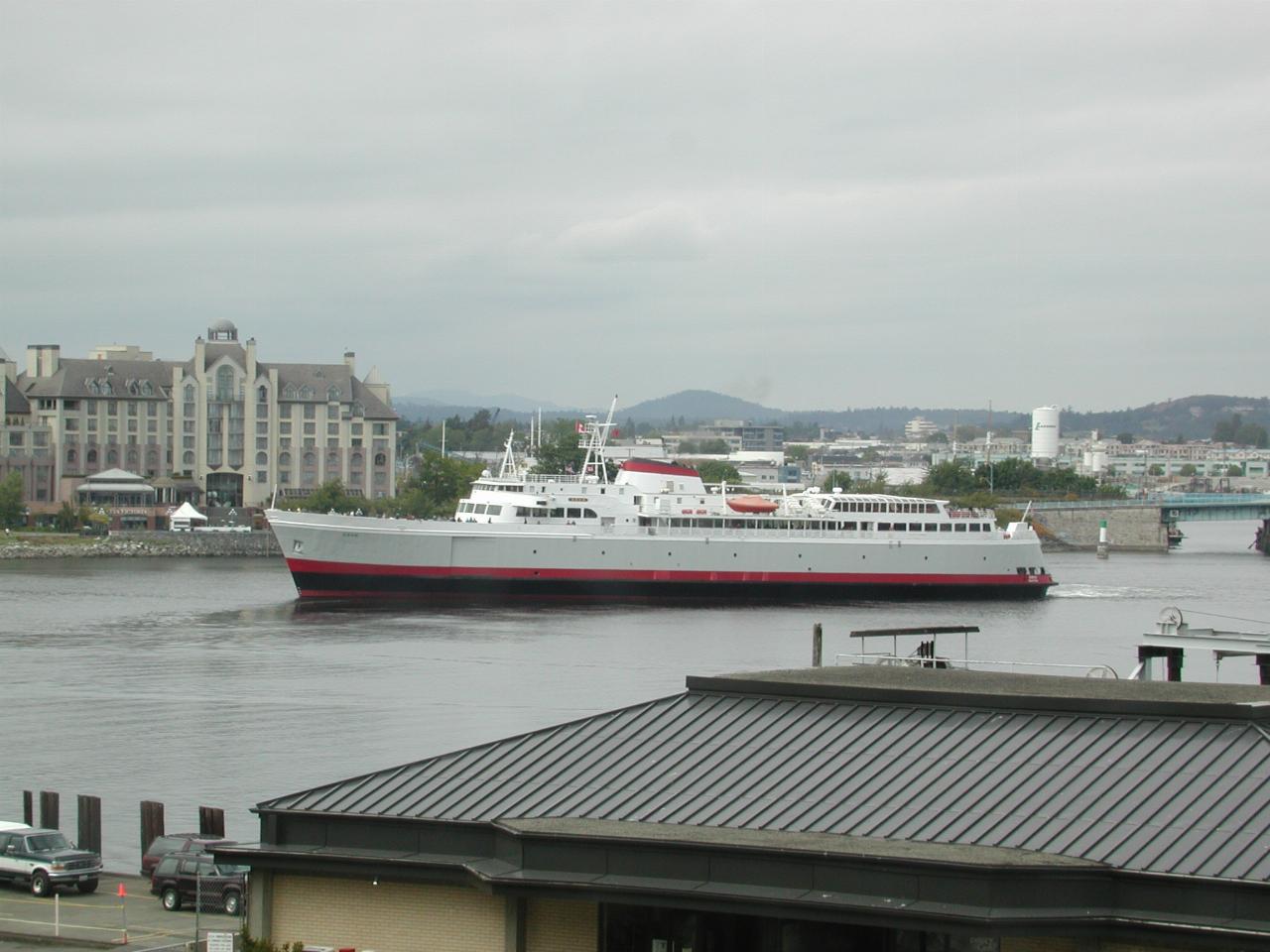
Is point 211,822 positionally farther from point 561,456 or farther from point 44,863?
point 561,456

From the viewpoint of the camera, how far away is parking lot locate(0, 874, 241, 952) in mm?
15188

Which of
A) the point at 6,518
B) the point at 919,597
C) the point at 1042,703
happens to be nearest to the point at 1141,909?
the point at 1042,703

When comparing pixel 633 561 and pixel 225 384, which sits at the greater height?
pixel 225 384

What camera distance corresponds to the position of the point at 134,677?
116 feet

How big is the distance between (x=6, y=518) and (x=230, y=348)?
1786 centimetres

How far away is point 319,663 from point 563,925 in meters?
28.1

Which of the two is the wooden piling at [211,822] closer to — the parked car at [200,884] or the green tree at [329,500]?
the parked car at [200,884]

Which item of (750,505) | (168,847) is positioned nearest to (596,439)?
(750,505)

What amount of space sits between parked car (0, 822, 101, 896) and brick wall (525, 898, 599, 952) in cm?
835

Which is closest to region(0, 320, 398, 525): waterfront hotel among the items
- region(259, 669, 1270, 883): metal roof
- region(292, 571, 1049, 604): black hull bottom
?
region(292, 571, 1049, 604): black hull bottom

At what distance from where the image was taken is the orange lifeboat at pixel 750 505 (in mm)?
60500

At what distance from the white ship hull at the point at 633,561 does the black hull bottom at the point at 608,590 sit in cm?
3

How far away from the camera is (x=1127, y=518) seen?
357 feet

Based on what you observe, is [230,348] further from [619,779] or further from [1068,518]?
[619,779]
